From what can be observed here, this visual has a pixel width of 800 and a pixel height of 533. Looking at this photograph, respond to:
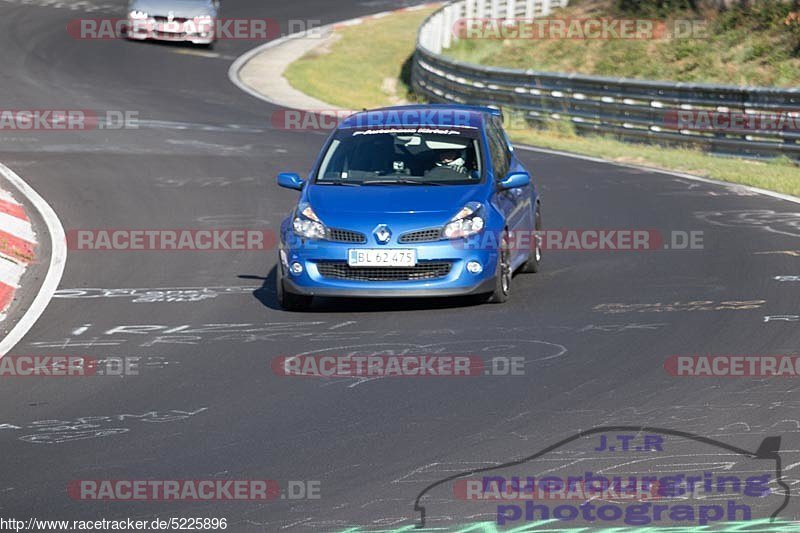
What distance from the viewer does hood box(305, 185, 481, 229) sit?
1188 cm

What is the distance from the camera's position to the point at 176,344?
10883 mm

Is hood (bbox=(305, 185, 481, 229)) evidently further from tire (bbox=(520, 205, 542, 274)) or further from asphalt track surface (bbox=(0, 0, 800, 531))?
tire (bbox=(520, 205, 542, 274))

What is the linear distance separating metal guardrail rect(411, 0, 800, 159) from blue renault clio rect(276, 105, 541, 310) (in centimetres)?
992

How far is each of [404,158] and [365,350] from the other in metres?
2.88

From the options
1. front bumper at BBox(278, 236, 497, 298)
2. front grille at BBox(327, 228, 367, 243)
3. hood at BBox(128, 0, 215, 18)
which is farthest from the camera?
hood at BBox(128, 0, 215, 18)

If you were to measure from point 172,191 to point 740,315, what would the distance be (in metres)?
9.86

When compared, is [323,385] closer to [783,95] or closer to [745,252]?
[745,252]

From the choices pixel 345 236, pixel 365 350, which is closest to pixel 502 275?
pixel 345 236

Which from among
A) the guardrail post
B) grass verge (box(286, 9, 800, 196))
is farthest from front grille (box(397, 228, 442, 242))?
the guardrail post

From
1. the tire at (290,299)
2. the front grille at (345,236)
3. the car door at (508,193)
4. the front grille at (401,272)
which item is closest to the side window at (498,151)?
the car door at (508,193)

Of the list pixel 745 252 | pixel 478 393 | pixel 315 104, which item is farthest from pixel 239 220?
pixel 315 104

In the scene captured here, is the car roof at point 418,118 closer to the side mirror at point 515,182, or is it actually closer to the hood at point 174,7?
the side mirror at point 515,182

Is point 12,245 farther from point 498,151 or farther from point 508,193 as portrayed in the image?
point 508,193

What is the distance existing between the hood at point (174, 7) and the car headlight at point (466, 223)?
2609 cm
